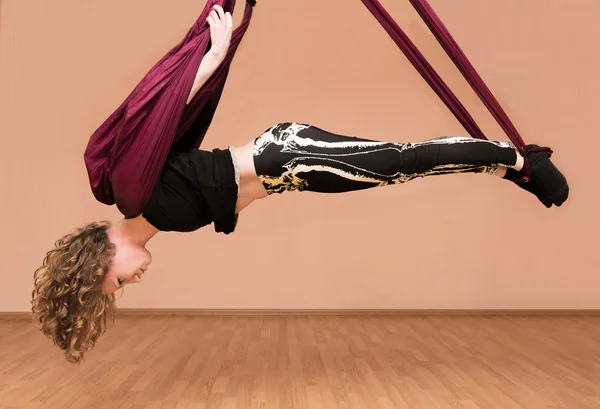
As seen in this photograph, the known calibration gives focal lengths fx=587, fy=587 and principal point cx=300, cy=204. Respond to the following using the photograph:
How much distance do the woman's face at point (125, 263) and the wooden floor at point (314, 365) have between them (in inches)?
26.2

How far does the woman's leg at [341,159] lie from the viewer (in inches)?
82.0

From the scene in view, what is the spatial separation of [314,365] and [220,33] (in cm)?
194

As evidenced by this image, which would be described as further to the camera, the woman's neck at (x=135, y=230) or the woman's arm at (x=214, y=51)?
the woman's neck at (x=135, y=230)

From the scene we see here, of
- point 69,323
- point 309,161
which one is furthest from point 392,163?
point 69,323

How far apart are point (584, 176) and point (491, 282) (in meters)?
1.16

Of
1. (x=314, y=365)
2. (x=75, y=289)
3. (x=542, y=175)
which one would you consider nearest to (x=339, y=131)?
(x=314, y=365)

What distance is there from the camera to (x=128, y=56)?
4.71 metres

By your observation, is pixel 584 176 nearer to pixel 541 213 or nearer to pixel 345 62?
pixel 541 213

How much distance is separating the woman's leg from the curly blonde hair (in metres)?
0.63

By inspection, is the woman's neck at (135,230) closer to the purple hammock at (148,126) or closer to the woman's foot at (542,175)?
the purple hammock at (148,126)

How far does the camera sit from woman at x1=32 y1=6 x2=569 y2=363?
2.09 m

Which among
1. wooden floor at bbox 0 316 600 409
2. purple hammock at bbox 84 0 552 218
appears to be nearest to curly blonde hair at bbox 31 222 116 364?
purple hammock at bbox 84 0 552 218

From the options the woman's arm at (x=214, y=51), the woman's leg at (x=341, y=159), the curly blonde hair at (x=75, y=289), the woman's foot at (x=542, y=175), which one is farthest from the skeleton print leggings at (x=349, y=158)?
the curly blonde hair at (x=75, y=289)

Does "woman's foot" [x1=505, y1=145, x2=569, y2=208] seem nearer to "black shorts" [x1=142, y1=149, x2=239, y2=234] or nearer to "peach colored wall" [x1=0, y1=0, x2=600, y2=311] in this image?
"black shorts" [x1=142, y1=149, x2=239, y2=234]
